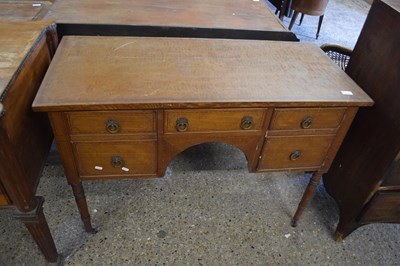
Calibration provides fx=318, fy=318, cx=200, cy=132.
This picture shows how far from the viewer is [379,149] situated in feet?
3.69

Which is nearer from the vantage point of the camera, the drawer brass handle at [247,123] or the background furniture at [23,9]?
the drawer brass handle at [247,123]

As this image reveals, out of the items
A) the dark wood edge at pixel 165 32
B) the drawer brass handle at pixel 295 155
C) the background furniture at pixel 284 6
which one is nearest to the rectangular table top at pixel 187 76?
the dark wood edge at pixel 165 32

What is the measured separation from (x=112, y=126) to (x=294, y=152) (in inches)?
24.7

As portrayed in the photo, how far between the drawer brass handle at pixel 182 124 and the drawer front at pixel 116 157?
0.10 m

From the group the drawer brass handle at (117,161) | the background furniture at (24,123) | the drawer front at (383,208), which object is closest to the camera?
the background furniture at (24,123)

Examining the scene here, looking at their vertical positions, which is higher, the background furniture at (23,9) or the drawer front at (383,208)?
the background furniture at (23,9)

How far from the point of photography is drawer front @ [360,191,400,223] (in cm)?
118

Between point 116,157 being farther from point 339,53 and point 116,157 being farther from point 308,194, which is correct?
point 339,53

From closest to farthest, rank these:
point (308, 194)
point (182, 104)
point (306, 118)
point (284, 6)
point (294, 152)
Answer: point (182, 104) → point (306, 118) → point (294, 152) → point (308, 194) → point (284, 6)

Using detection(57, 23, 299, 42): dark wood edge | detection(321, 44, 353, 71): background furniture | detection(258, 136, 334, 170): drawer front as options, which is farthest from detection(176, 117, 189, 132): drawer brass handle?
detection(321, 44, 353, 71): background furniture

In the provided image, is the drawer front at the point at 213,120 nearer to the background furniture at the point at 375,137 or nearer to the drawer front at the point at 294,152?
A: the drawer front at the point at 294,152

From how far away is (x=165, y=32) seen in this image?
133 centimetres

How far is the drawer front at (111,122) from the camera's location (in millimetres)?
919

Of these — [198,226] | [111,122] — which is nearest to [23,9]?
[111,122]
